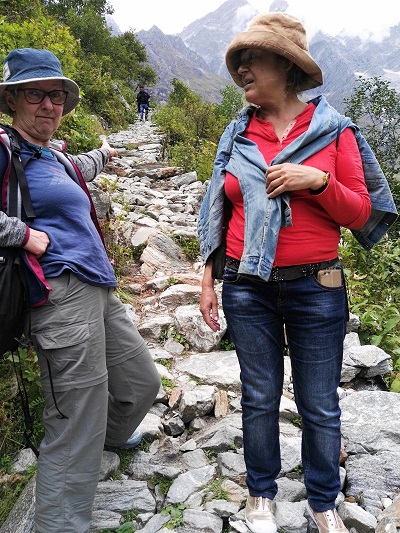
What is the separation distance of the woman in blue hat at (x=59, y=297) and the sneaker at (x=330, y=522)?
110 centimetres

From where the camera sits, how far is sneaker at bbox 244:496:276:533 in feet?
7.64

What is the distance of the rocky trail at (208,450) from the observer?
98.7 inches

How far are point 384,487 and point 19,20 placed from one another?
34.8 ft

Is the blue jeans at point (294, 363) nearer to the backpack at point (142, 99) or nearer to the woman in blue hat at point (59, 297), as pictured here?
the woman in blue hat at point (59, 297)

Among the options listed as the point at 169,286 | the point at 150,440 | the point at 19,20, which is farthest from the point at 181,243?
the point at 19,20

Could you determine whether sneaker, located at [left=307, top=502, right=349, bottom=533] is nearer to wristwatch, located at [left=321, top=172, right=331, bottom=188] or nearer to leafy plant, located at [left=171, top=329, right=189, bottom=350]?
wristwatch, located at [left=321, top=172, right=331, bottom=188]

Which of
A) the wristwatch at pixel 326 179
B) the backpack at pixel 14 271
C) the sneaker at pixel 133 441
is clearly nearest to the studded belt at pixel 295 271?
the wristwatch at pixel 326 179

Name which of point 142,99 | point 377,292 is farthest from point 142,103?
point 377,292

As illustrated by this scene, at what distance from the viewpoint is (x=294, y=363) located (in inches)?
88.0

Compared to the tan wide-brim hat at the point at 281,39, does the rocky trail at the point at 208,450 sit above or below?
below

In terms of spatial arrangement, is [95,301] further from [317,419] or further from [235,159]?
[317,419]

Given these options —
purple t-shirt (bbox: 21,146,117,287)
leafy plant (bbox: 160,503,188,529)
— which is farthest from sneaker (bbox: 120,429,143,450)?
purple t-shirt (bbox: 21,146,117,287)

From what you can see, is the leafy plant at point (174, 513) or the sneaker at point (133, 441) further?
the sneaker at point (133, 441)

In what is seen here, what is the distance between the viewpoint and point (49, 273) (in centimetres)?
219
